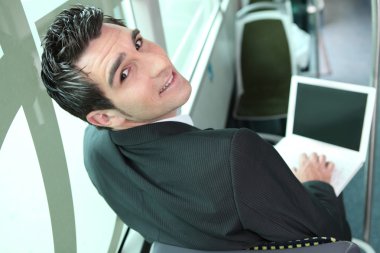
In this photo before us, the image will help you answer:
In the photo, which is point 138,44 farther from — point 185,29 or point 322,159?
point 185,29

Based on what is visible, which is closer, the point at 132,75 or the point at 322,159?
the point at 132,75

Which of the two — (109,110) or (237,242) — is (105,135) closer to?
(109,110)

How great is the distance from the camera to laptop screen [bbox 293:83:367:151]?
1.11 metres

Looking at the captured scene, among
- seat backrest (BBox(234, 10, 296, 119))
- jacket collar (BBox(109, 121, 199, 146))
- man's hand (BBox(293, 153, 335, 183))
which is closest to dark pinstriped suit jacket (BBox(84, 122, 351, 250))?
jacket collar (BBox(109, 121, 199, 146))

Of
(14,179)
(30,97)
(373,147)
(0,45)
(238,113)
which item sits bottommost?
(238,113)

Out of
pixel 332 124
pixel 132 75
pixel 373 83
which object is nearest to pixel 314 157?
pixel 332 124

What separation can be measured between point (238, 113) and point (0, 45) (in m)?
1.71

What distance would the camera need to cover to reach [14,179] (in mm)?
711

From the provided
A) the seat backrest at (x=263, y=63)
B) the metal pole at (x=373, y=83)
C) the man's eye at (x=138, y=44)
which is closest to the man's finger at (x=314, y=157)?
the metal pole at (x=373, y=83)

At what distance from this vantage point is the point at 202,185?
0.69 m

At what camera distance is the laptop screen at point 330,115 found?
3.64ft

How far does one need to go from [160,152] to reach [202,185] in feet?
0.33

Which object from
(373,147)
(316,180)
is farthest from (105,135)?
(373,147)

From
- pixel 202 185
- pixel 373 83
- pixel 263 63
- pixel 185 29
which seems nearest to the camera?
pixel 202 185
